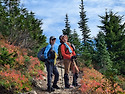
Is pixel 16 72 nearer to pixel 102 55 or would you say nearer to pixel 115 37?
pixel 102 55

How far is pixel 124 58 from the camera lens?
17.6 meters

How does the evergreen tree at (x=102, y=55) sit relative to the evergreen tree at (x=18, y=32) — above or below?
below

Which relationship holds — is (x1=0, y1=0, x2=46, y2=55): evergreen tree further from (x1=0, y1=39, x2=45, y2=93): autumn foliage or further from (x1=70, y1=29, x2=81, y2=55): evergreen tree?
(x1=70, y1=29, x2=81, y2=55): evergreen tree

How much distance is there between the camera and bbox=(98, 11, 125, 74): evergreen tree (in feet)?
56.7

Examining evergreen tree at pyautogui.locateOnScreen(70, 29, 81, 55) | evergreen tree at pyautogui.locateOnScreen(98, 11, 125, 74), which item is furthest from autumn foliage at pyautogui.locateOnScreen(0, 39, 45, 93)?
evergreen tree at pyautogui.locateOnScreen(98, 11, 125, 74)

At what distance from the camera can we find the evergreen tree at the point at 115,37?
1728cm

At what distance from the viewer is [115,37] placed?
1806 cm

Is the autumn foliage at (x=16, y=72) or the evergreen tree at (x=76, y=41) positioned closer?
the autumn foliage at (x=16, y=72)

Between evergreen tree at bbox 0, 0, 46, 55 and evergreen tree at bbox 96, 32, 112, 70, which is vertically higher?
evergreen tree at bbox 0, 0, 46, 55

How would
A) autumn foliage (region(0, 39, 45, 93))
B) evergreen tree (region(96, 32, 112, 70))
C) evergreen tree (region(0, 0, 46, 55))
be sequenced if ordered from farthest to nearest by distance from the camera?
evergreen tree (region(96, 32, 112, 70)) < evergreen tree (region(0, 0, 46, 55)) < autumn foliage (region(0, 39, 45, 93))

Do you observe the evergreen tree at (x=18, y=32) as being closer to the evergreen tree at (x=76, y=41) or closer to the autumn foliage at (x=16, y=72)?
the autumn foliage at (x=16, y=72)

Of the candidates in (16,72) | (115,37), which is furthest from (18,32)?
(115,37)

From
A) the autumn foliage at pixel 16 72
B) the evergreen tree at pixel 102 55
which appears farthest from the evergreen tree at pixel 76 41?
the autumn foliage at pixel 16 72

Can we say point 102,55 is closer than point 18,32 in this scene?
No
